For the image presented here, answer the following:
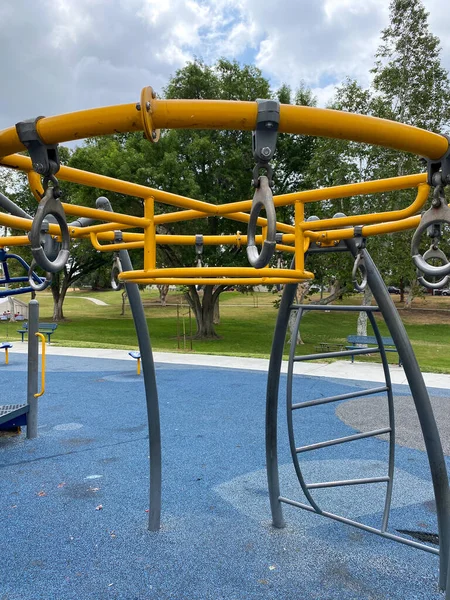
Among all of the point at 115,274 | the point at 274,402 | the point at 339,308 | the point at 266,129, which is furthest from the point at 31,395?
the point at 266,129

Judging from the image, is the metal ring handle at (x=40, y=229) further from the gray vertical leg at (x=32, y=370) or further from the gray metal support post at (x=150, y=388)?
the gray vertical leg at (x=32, y=370)

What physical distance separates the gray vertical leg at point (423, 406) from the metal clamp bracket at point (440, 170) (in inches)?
44.0

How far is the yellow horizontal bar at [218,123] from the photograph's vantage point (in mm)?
1000

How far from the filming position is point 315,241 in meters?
2.38

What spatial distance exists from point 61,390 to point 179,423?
→ 9.68 ft

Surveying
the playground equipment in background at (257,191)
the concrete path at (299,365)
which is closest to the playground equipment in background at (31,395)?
the playground equipment in background at (257,191)

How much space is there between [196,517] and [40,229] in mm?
2865

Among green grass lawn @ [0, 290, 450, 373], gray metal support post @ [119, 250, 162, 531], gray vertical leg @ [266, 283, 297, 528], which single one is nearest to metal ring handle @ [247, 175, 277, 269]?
gray vertical leg @ [266, 283, 297, 528]

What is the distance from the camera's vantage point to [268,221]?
3.09 feet

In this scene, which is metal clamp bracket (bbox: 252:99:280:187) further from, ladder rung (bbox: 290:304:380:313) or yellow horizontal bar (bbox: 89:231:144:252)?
ladder rung (bbox: 290:304:380:313)

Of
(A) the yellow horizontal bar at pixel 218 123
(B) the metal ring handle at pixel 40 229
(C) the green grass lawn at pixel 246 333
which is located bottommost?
(C) the green grass lawn at pixel 246 333

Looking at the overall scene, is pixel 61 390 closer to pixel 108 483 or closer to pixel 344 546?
pixel 108 483

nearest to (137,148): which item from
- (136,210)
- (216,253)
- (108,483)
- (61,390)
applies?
(136,210)

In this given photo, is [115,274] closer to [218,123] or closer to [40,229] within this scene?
[40,229]
